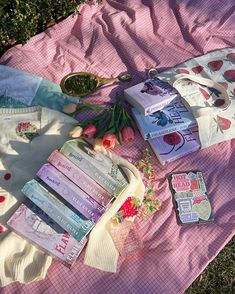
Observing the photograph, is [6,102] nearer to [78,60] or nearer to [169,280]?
[78,60]

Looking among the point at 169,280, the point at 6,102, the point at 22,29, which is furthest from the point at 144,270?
the point at 22,29

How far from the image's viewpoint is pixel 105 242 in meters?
2.21

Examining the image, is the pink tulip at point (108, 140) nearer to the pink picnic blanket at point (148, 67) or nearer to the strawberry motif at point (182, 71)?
the pink picnic blanket at point (148, 67)

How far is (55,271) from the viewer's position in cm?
217

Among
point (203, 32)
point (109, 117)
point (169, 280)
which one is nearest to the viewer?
point (169, 280)

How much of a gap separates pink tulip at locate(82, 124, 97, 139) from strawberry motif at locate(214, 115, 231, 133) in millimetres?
815

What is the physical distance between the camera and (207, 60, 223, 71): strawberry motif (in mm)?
3016

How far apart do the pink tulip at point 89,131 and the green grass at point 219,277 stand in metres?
1.05

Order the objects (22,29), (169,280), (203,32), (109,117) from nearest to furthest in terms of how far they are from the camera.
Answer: (169,280)
(109,117)
(22,29)
(203,32)

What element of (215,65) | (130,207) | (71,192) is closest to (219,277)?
(130,207)

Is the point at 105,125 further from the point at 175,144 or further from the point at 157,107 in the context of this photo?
the point at 175,144

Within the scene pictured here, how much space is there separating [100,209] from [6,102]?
1096 mm

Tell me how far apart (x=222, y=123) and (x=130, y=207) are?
87 cm

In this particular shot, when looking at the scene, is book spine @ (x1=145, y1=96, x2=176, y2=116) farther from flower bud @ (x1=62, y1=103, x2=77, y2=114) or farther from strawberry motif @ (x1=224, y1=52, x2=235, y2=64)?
strawberry motif @ (x1=224, y1=52, x2=235, y2=64)
